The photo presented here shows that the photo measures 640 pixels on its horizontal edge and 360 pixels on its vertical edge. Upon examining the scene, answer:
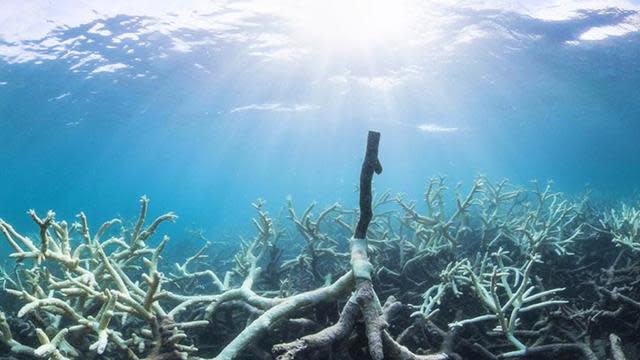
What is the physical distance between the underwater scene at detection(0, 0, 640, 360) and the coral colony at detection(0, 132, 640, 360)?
0.02m

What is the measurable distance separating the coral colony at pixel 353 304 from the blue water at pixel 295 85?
10982mm

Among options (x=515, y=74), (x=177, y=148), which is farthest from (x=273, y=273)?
(x=177, y=148)

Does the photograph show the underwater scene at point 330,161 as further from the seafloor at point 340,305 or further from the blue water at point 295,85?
the blue water at point 295,85

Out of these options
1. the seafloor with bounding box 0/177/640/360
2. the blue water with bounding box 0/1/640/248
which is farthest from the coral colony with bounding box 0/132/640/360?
the blue water with bounding box 0/1/640/248

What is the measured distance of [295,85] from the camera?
2225cm

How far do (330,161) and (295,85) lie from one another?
27.4 metres

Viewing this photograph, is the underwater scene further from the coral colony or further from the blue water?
the blue water

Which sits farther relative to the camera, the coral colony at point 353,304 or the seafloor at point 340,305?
the seafloor at point 340,305

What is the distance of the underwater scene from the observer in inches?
131

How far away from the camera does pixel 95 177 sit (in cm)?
5012

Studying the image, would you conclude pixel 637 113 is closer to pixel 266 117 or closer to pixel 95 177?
pixel 266 117

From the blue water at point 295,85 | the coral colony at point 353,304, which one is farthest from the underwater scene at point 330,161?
the blue water at point 295,85

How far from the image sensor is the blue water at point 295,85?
1551 cm

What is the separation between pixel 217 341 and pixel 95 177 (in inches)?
2063
